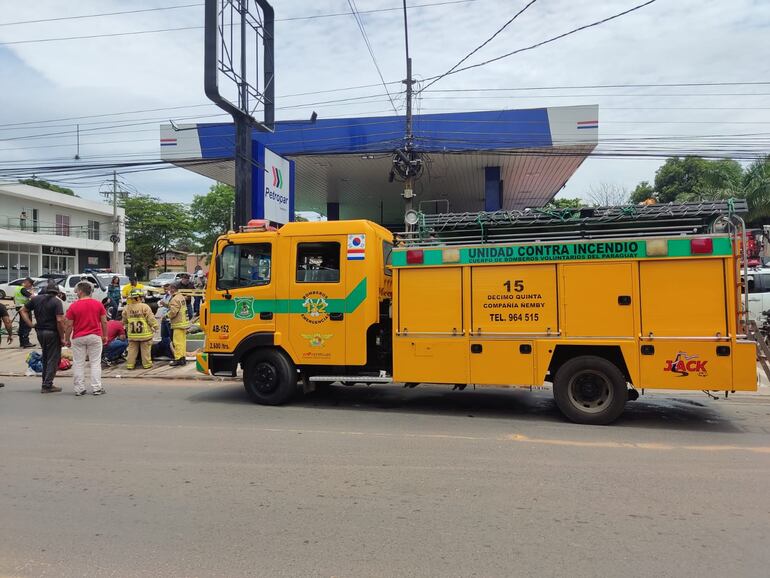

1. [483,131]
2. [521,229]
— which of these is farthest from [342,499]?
[483,131]

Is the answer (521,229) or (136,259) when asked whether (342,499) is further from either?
(136,259)

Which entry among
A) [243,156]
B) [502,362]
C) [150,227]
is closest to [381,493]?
[502,362]

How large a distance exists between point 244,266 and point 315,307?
1241mm

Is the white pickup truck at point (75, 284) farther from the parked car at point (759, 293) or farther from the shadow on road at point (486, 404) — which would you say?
the parked car at point (759, 293)

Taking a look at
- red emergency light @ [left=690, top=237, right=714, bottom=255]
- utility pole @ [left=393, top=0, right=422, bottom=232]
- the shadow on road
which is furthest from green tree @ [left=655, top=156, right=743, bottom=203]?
red emergency light @ [left=690, top=237, right=714, bottom=255]

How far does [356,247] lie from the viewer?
24.6 feet

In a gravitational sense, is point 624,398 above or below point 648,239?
below

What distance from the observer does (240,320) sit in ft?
26.2

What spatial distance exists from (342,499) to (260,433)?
2.29 meters

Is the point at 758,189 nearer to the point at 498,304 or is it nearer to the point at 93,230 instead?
the point at 498,304

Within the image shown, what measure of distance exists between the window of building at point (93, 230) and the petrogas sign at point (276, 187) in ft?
126

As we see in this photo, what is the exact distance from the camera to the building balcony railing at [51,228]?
39.2 m

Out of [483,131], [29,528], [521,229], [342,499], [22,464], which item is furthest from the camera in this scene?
[483,131]

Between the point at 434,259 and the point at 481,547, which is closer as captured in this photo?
the point at 481,547
